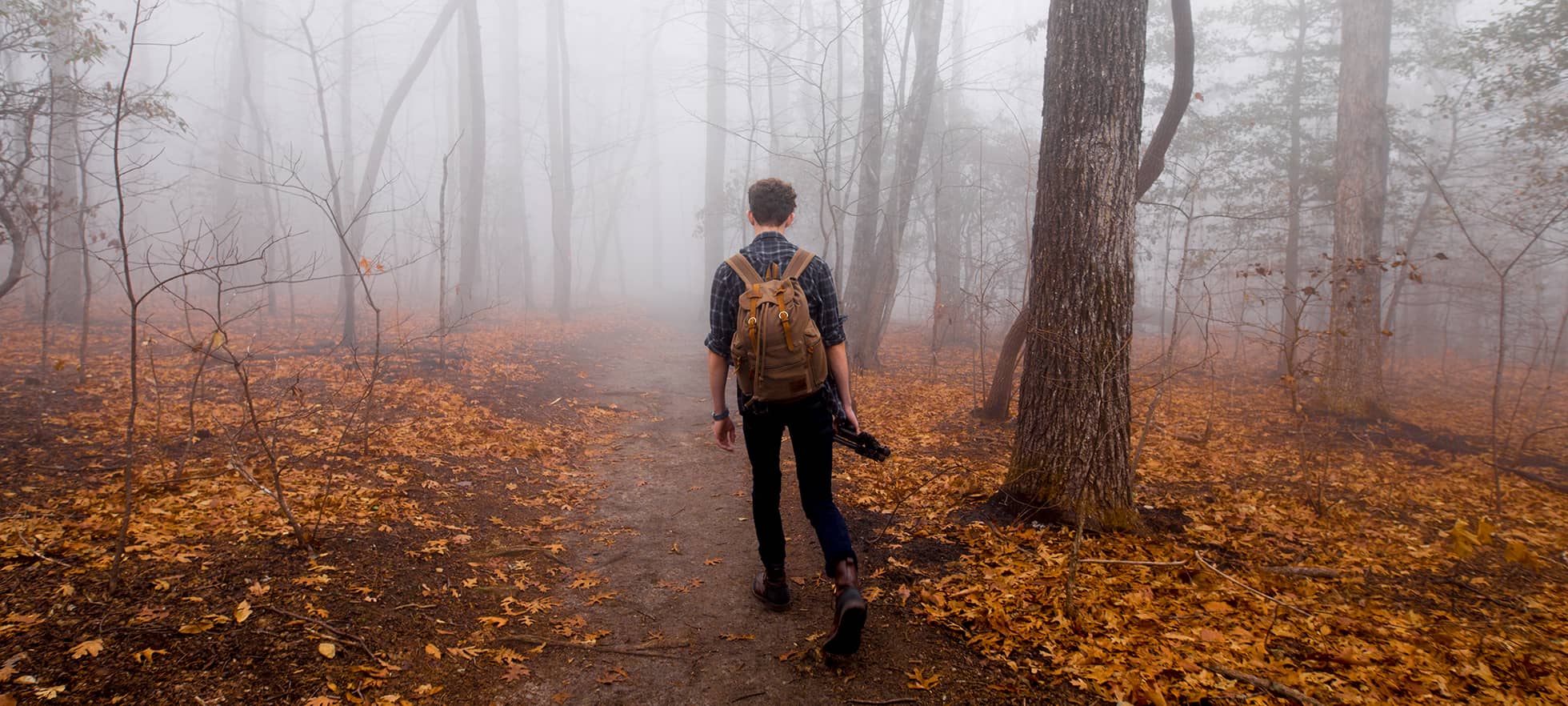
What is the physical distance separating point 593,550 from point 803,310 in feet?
7.58

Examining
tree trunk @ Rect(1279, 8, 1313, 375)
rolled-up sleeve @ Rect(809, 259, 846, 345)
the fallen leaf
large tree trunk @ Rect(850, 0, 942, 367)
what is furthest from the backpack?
tree trunk @ Rect(1279, 8, 1313, 375)

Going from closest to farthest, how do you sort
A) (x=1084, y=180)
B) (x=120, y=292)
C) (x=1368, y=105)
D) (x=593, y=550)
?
1. (x=1084, y=180)
2. (x=593, y=550)
3. (x=1368, y=105)
4. (x=120, y=292)

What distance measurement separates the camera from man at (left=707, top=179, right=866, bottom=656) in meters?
2.92

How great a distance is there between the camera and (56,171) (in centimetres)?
1298

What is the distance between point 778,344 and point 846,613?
3.65 ft

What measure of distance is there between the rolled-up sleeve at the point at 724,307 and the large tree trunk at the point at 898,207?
732 centimetres

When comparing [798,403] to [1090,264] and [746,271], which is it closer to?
[746,271]

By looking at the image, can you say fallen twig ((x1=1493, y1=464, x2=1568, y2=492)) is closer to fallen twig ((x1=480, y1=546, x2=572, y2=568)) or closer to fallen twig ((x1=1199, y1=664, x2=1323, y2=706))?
fallen twig ((x1=1199, y1=664, x2=1323, y2=706))

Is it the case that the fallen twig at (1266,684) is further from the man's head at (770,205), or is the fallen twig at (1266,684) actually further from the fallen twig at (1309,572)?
the man's head at (770,205)

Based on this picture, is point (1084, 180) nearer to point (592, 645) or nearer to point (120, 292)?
point (592, 645)

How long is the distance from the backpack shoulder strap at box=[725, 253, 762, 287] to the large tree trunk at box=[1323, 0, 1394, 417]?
287 inches

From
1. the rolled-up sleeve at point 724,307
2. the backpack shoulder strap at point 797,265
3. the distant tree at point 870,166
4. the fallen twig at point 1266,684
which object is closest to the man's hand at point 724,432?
the rolled-up sleeve at point 724,307

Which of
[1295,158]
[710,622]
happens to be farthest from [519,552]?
[1295,158]

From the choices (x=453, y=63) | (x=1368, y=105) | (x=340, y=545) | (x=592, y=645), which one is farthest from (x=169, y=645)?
(x=453, y=63)
